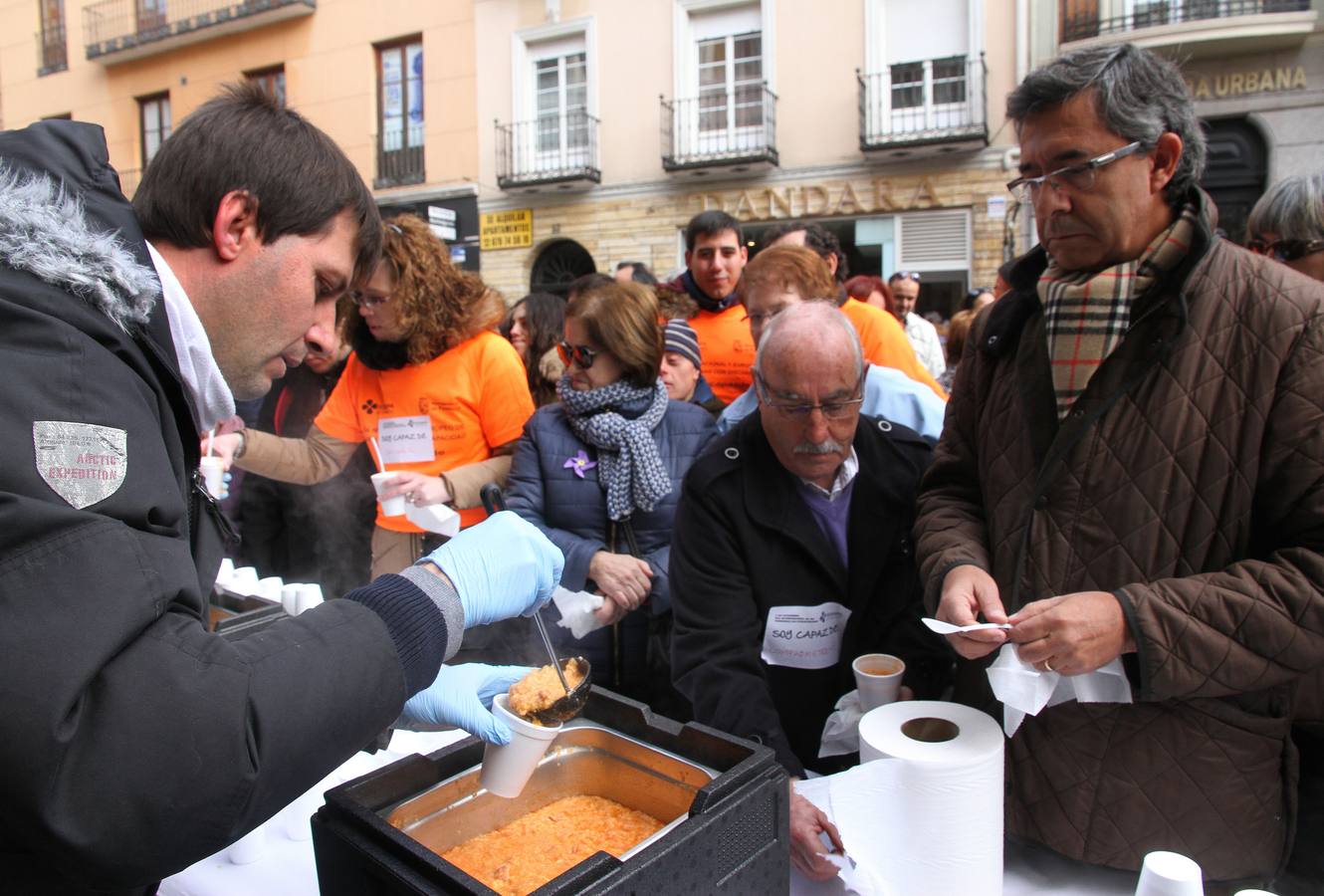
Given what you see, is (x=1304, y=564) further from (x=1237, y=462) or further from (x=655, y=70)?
(x=655, y=70)

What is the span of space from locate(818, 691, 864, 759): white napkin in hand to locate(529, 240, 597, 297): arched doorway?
475 inches

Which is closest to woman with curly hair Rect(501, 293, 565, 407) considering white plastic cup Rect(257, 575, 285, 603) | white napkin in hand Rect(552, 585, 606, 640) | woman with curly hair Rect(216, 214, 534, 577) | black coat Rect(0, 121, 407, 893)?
woman with curly hair Rect(216, 214, 534, 577)

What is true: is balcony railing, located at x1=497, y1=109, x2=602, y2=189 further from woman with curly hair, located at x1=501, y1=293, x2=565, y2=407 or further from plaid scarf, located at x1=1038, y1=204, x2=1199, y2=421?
plaid scarf, located at x1=1038, y1=204, x2=1199, y2=421

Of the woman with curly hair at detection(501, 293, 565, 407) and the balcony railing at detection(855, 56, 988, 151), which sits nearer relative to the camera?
the woman with curly hair at detection(501, 293, 565, 407)

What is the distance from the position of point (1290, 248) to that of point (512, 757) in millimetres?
2217

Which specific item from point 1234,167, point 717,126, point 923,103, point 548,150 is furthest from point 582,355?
point 548,150

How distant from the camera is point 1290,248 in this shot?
6.92 feet

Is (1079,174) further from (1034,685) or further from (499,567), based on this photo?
(499,567)

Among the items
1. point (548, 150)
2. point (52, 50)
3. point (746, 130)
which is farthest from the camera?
point (52, 50)

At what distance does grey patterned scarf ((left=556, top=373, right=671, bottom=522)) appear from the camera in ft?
8.00

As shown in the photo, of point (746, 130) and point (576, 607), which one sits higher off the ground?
point (746, 130)

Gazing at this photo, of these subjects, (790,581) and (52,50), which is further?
(52,50)

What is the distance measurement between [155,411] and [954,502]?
137 centimetres

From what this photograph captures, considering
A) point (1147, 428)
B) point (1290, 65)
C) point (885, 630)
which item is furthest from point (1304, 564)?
point (1290, 65)
